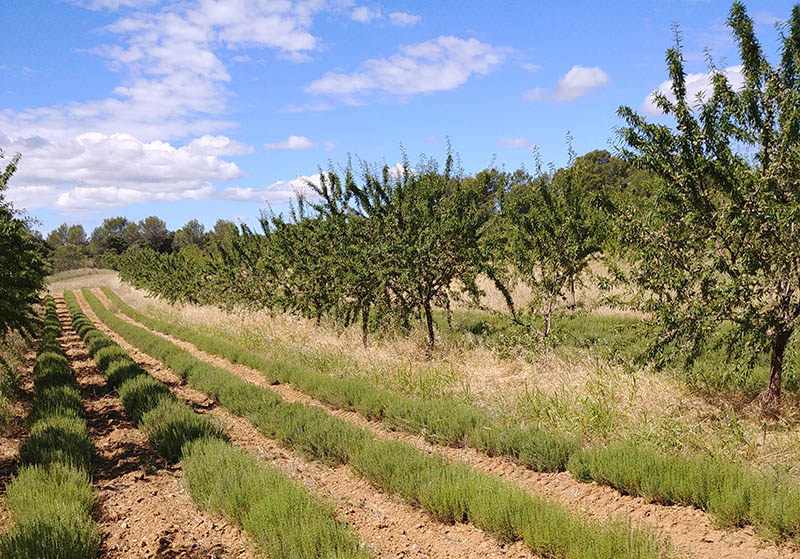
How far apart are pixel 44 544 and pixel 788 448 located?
6.37 metres

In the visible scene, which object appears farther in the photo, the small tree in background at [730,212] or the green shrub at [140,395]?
the green shrub at [140,395]

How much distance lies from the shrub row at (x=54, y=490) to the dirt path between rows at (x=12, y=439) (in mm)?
172

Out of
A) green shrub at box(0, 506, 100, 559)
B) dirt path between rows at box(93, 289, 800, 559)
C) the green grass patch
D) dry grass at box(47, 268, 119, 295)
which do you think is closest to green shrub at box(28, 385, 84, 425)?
green shrub at box(0, 506, 100, 559)

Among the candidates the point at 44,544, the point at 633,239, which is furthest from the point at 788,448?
the point at 44,544

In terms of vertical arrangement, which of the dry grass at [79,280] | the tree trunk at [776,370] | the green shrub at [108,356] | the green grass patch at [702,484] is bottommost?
the green grass patch at [702,484]

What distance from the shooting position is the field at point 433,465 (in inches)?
160

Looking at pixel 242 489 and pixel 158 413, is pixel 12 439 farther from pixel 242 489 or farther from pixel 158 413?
pixel 242 489

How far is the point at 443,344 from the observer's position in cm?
1127

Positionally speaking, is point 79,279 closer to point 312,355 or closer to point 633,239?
point 312,355

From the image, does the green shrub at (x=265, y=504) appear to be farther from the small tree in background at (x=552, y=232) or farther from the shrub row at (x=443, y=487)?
the small tree in background at (x=552, y=232)

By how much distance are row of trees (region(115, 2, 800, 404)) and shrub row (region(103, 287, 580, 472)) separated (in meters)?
2.18

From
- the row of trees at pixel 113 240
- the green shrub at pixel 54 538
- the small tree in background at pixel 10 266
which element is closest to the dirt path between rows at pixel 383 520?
the green shrub at pixel 54 538

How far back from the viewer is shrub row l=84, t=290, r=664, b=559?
372 centimetres

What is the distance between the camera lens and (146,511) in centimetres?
515
